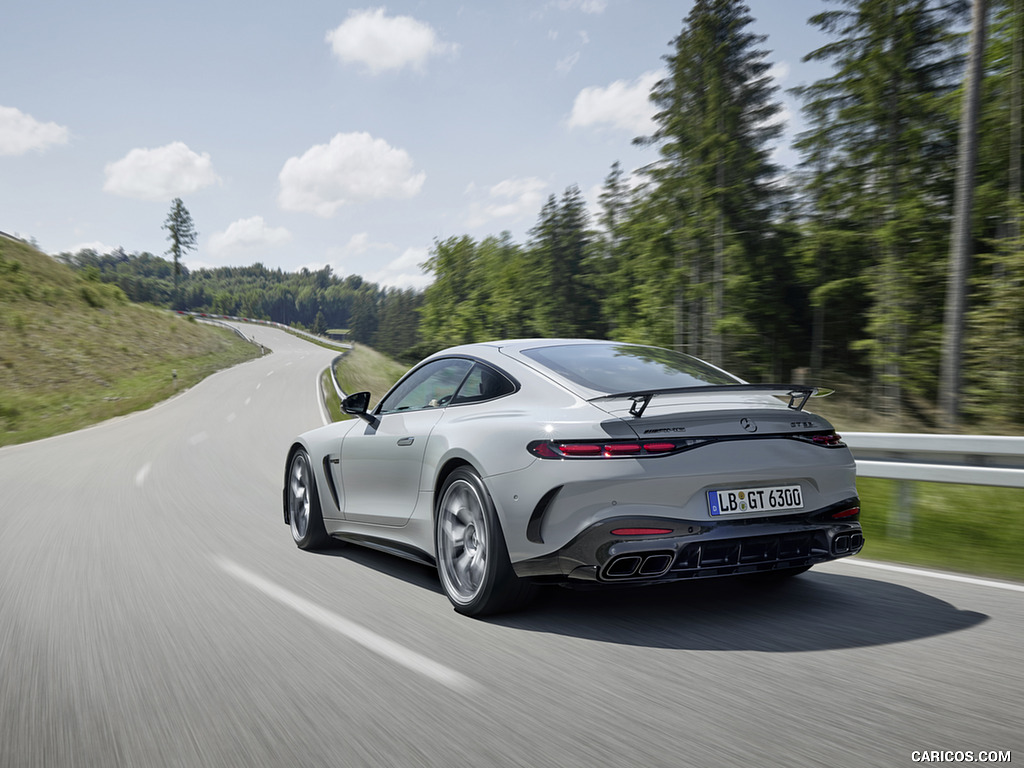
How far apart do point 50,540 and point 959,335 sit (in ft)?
57.6

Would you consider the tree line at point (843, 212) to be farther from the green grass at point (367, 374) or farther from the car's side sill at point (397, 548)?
the car's side sill at point (397, 548)

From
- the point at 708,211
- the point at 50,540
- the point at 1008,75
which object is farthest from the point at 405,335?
the point at 50,540

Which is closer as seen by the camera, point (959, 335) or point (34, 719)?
point (34, 719)

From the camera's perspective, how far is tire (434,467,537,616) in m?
4.11

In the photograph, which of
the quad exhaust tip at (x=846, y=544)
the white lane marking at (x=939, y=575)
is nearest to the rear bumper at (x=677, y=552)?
the quad exhaust tip at (x=846, y=544)

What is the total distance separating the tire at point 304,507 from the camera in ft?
20.9

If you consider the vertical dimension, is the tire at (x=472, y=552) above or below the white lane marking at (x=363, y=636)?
above

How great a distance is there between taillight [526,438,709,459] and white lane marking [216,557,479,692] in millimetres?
1056

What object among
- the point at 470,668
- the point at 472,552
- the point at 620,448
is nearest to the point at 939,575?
the point at 620,448

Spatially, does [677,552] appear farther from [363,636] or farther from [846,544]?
[363,636]

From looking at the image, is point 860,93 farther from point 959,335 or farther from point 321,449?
point 321,449

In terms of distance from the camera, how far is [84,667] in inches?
144

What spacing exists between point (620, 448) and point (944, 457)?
14.4ft

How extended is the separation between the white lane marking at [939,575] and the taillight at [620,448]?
2.29m
